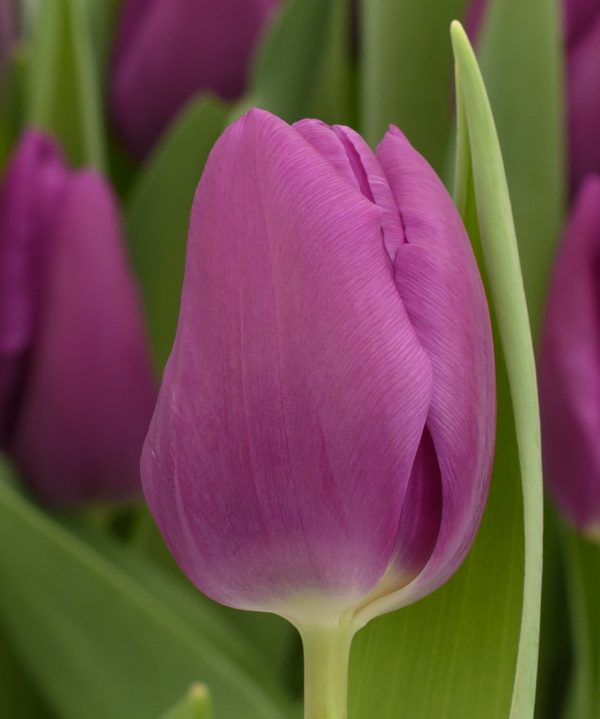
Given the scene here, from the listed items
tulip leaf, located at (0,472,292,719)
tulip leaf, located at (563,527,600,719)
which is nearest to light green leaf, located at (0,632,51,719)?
tulip leaf, located at (0,472,292,719)

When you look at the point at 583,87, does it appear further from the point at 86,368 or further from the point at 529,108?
the point at 86,368

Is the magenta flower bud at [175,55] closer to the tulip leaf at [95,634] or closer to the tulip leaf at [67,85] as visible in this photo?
the tulip leaf at [67,85]

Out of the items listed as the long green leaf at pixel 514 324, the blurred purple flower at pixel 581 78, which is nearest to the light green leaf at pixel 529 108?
the blurred purple flower at pixel 581 78

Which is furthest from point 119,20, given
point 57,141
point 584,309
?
point 584,309

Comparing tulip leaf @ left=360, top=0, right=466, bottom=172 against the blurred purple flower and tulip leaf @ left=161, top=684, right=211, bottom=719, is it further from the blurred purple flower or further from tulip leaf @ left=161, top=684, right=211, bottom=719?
tulip leaf @ left=161, top=684, right=211, bottom=719

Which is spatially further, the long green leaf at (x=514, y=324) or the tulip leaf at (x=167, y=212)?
the tulip leaf at (x=167, y=212)

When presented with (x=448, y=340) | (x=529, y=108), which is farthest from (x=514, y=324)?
(x=529, y=108)

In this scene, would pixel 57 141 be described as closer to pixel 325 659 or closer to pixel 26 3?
pixel 26 3
